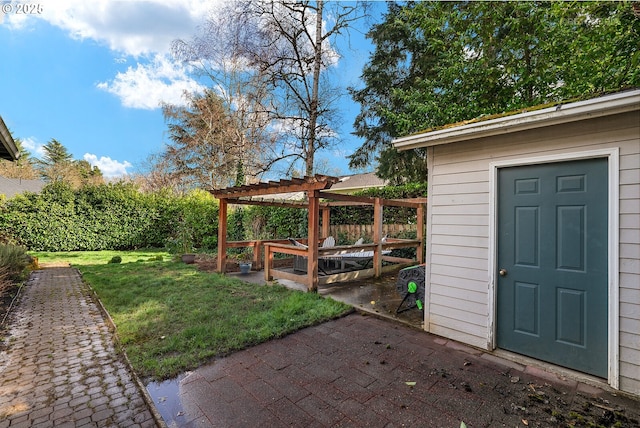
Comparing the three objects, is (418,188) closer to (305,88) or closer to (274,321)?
(305,88)

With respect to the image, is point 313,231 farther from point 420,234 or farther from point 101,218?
point 101,218

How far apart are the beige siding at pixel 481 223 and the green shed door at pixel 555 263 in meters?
0.13

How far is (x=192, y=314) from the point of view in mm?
4234

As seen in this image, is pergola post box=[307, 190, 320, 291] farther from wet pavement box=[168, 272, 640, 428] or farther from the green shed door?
the green shed door

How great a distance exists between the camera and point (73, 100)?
19.3 metres

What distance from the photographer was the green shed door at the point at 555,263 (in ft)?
8.58

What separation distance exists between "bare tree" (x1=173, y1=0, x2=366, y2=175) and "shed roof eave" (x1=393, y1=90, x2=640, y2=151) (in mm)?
7354

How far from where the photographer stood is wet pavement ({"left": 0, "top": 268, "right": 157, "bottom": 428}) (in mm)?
2135

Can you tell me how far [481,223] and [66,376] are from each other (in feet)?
14.5

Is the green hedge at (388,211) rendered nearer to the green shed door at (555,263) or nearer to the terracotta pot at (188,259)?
the terracotta pot at (188,259)

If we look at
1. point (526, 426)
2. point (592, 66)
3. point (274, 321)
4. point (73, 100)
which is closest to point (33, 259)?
point (274, 321)

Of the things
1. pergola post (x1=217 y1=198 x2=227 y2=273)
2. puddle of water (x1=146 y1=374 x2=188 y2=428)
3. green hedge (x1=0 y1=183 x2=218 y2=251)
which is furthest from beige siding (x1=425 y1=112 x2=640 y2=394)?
green hedge (x1=0 y1=183 x2=218 y2=251)

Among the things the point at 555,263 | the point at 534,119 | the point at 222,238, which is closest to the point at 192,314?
the point at 222,238

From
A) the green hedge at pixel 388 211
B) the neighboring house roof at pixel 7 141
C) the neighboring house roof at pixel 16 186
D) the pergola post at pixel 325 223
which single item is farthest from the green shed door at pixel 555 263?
the neighboring house roof at pixel 16 186
